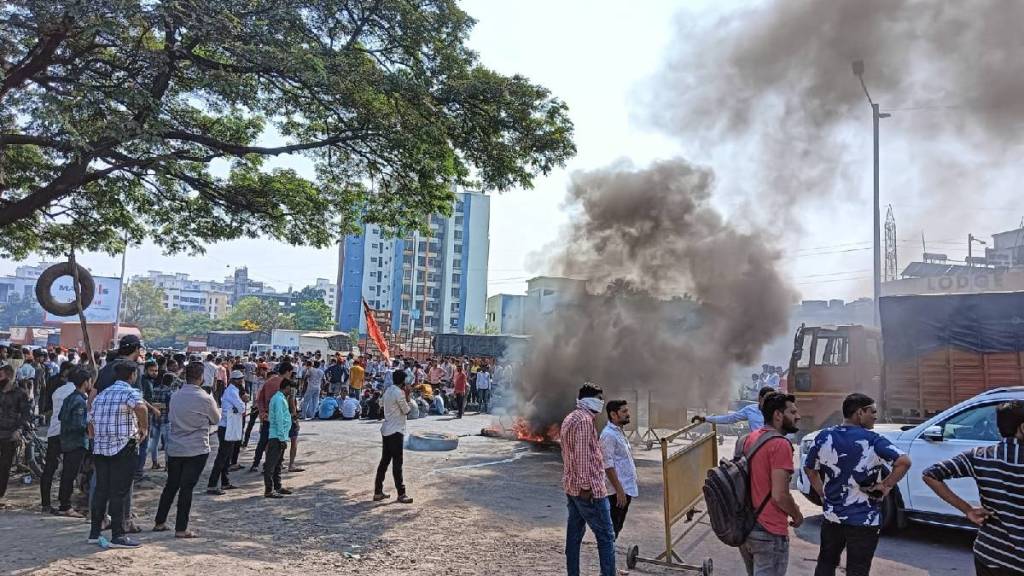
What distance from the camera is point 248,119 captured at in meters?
13.1

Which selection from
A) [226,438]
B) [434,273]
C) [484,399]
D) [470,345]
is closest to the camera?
[226,438]

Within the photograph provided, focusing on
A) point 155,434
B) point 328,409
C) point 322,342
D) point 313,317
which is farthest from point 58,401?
point 313,317

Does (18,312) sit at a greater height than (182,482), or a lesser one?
greater

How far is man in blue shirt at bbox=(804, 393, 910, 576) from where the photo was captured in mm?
4246

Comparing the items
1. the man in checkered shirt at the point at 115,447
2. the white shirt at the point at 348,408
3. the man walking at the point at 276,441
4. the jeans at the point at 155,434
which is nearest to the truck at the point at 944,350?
the man walking at the point at 276,441

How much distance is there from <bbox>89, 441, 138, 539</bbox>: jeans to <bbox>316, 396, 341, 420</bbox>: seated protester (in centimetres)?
1275

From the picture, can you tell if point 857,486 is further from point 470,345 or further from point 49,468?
point 470,345

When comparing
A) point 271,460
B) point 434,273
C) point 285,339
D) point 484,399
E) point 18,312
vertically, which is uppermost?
point 434,273

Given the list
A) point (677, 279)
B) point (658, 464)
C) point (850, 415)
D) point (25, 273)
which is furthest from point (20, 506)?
point (25, 273)

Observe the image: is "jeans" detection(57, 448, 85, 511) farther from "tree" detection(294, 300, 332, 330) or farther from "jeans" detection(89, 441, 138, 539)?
"tree" detection(294, 300, 332, 330)

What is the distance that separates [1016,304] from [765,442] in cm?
1007

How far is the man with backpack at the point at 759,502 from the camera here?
4137 millimetres

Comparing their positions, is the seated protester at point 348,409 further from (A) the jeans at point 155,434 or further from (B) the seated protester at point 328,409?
(A) the jeans at point 155,434

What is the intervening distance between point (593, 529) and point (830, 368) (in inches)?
450
